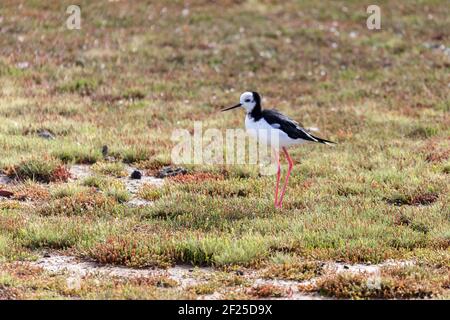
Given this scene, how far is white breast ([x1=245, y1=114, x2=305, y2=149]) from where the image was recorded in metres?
14.0

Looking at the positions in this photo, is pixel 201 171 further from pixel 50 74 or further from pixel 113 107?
pixel 50 74

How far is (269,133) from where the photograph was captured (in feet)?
46.2

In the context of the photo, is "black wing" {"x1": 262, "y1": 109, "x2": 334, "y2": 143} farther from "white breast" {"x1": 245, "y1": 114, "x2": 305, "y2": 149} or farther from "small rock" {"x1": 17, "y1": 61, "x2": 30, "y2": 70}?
"small rock" {"x1": 17, "y1": 61, "x2": 30, "y2": 70}

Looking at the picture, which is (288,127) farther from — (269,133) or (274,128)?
(269,133)

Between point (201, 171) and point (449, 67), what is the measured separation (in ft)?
41.5

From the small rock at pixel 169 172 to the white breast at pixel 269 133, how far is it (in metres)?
2.29

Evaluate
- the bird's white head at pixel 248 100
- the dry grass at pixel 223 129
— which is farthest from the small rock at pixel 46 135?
the bird's white head at pixel 248 100

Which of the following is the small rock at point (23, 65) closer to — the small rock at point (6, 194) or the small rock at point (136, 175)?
the small rock at point (136, 175)

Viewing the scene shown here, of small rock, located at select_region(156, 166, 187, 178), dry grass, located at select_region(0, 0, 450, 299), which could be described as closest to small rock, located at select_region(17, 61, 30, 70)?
dry grass, located at select_region(0, 0, 450, 299)

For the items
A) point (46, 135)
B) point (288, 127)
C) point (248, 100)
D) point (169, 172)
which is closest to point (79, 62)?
point (46, 135)

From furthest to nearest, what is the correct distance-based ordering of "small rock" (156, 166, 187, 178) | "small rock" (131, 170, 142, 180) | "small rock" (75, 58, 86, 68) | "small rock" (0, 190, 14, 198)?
"small rock" (75, 58, 86, 68), "small rock" (156, 166, 187, 178), "small rock" (131, 170, 142, 180), "small rock" (0, 190, 14, 198)

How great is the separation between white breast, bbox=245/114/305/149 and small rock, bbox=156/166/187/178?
2.29 meters

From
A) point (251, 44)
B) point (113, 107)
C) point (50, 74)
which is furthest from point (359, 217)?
point (251, 44)

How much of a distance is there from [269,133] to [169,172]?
2.89 m
